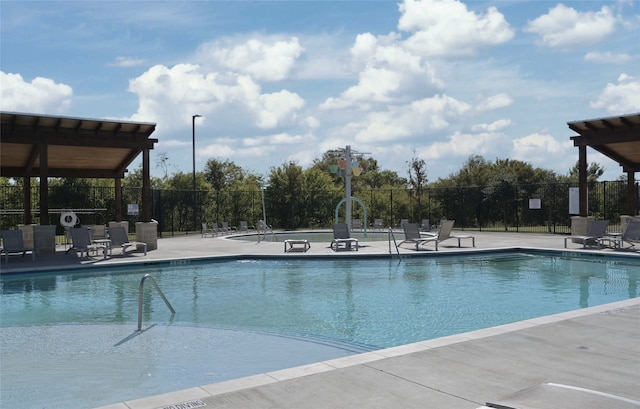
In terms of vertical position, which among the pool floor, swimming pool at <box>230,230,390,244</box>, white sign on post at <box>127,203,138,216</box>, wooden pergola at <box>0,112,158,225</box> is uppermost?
wooden pergola at <box>0,112,158,225</box>

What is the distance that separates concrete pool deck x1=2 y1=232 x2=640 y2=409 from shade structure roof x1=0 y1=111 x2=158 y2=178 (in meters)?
13.2

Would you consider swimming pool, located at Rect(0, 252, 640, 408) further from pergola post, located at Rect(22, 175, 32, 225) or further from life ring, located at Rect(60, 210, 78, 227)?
pergola post, located at Rect(22, 175, 32, 225)

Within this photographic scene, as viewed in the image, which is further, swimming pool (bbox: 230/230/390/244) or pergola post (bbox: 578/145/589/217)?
swimming pool (bbox: 230/230/390/244)

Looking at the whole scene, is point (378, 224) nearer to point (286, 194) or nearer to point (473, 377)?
point (286, 194)

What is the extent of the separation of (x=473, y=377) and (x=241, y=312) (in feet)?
16.6

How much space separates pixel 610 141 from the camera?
727 inches

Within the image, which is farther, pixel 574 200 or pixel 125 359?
pixel 574 200

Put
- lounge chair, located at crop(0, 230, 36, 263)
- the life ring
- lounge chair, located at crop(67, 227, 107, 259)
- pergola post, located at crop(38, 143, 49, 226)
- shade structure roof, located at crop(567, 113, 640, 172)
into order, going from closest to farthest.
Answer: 1. lounge chair, located at crop(0, 230, 36, 263)
2. lounge chair, located at crop(67, 227, 107, 259)
3. pergola post, located at crop(38, 143, 49, 226)
4. shade structure roof, located at crop(567, 113, 640, 172)
5. the life ring

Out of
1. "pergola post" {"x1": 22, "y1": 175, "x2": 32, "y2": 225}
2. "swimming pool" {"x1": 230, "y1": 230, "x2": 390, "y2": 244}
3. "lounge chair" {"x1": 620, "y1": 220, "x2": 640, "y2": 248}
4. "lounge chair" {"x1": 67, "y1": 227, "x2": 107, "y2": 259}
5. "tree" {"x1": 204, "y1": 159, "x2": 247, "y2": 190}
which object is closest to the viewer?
"lounge chair" {"x1": 67, "y1": 227, "x2": 107, "y2": 259}

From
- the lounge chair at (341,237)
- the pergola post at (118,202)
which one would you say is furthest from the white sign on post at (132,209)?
the lounge chair at (341,237)

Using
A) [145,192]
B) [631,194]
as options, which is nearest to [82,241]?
[145,192]

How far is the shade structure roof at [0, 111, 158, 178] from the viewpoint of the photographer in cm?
1562

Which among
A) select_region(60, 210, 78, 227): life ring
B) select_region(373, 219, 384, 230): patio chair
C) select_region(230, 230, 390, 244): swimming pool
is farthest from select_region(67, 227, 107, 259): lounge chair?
select_region(373, 219, 384, 230): patio chair

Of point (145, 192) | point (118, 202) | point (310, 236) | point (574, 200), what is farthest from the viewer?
point (310, 236)
